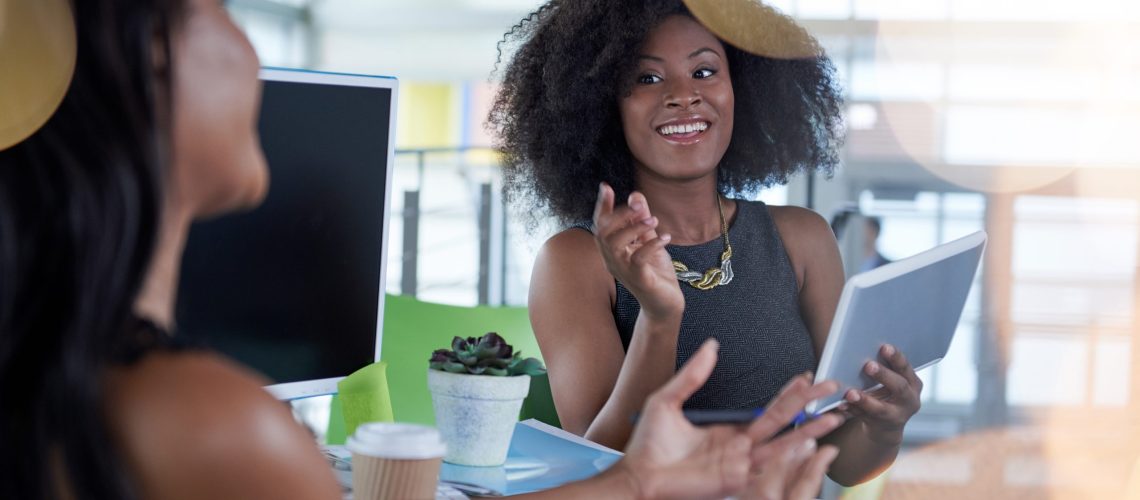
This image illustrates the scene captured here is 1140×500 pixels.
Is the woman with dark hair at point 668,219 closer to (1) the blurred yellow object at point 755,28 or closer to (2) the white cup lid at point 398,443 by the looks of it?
(1) the blurred yellow object at point 755,28

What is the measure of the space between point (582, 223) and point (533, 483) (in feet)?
2.44

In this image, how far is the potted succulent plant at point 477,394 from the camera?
1.21 m

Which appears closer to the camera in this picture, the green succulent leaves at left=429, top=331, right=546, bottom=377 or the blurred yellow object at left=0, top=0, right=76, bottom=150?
the blurred yellow object at left=0, top=0, right=76, bottom=150

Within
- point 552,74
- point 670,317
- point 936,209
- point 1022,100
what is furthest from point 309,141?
point 1022,100

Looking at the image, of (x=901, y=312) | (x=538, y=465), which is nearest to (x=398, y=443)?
(x=538, y=465)

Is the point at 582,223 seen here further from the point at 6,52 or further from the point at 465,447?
the point at 6,52

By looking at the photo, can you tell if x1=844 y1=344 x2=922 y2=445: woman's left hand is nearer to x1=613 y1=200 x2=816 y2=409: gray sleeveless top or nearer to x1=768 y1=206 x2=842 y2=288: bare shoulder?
x1=613 y1=200 x2=816 y2=409: gray sleeveless top

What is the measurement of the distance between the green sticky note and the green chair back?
53 cm

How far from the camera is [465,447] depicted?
1.23 m

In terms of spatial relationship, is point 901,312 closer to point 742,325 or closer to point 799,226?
point 742,325

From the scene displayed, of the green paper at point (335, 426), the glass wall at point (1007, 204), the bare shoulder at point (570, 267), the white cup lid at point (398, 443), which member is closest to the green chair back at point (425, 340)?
the green paper at point (335, 426)

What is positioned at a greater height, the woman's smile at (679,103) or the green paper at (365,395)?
the woman's smile at (679,103)

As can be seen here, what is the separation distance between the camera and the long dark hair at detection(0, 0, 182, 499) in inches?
23.0

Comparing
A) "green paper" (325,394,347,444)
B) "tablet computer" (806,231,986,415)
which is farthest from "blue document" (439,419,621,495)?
"green paper" (325,394,347,444)
